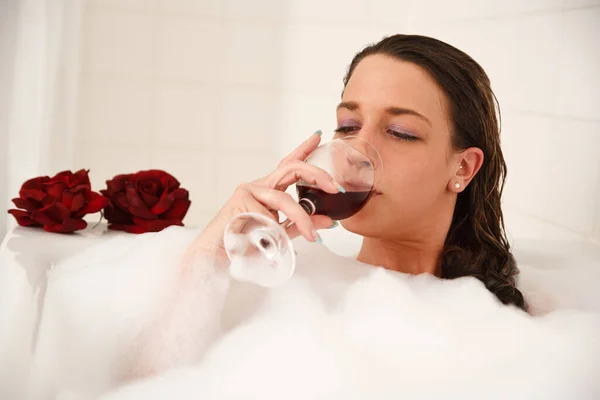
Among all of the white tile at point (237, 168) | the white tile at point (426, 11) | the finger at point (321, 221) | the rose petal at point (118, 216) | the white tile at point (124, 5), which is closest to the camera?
the finger at point (321, 221)

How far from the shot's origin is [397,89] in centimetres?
150

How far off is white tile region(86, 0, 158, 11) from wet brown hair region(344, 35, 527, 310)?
1894 millimetres

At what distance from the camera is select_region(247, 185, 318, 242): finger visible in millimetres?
1159

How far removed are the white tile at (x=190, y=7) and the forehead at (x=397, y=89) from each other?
1.95 meters

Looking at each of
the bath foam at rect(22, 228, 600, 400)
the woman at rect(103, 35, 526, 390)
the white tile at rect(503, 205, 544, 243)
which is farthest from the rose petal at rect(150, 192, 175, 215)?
the white tile at rect(503, 205, 544, 243)

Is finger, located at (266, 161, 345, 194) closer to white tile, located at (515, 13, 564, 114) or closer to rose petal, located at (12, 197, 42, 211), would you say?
rose petal, located at (12, 197, 42, 211)

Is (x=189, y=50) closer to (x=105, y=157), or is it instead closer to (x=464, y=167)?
(x=105, y=157)


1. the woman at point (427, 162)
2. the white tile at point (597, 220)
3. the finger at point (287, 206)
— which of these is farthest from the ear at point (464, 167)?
the finger at point (287, 206)

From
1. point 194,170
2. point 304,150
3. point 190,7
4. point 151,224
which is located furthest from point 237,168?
point 304,150

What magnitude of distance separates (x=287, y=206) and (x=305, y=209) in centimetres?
6

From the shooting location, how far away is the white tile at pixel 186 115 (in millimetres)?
3381

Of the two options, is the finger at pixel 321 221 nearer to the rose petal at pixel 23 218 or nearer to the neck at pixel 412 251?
the neck at pixel 412 251

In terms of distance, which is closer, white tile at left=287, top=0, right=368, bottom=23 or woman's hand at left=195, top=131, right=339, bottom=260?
woman's hand at left=195, top=131, right=339, bottom=260

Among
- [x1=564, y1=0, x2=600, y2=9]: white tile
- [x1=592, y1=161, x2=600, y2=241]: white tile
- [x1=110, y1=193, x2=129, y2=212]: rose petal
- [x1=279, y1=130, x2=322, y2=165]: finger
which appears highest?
[x1=564, y1=0, x2=600, y2=9]: white tile
